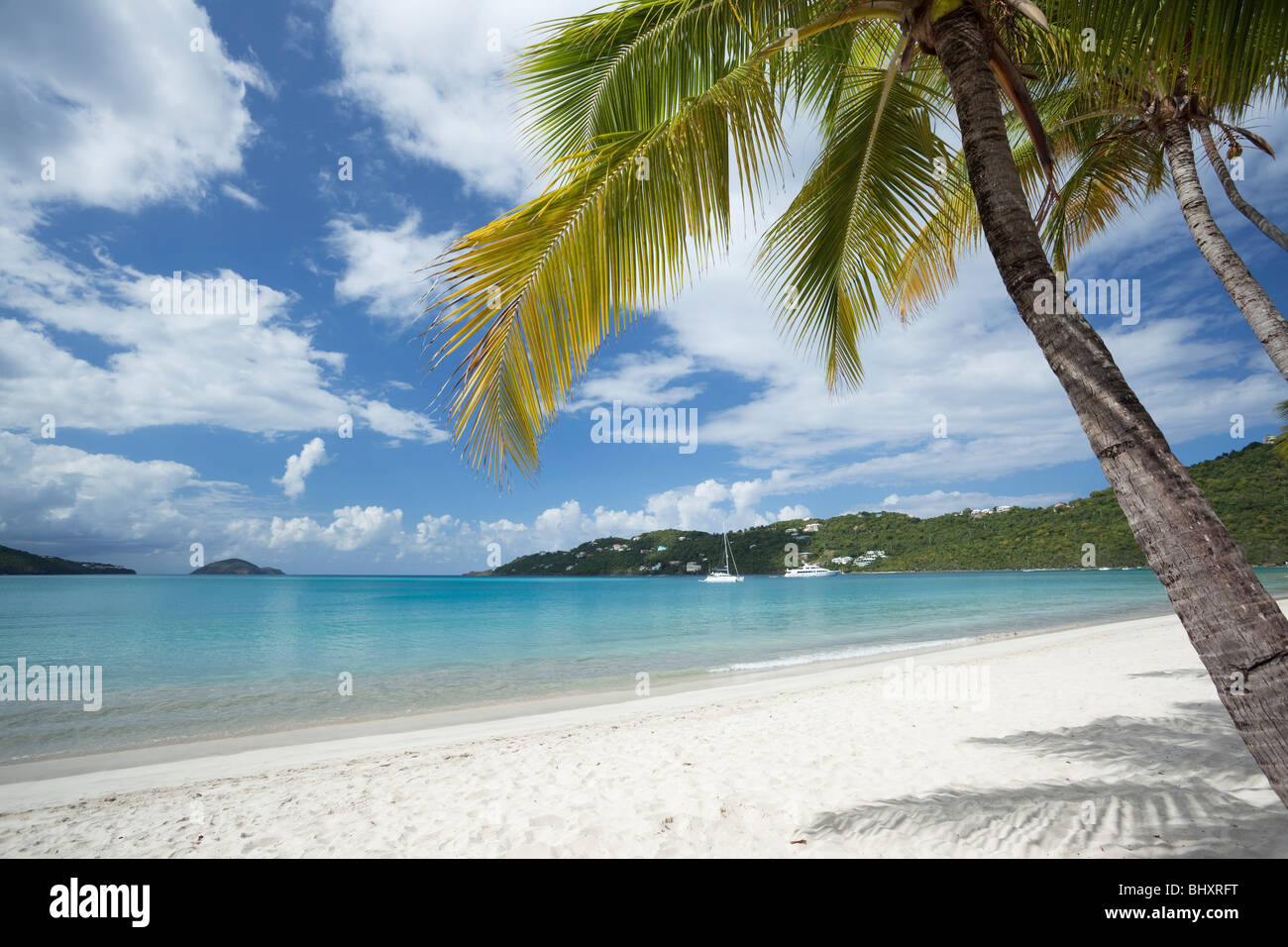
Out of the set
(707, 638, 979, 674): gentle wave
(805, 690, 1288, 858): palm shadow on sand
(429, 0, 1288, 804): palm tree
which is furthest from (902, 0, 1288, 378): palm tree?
(707, 638, 979, 674): gentle wave

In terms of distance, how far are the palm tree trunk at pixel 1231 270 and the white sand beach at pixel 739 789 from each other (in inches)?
133

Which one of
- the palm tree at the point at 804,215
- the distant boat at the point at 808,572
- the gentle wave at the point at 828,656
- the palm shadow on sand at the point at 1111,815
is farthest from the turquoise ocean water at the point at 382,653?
the distant boat at the point at 808,572

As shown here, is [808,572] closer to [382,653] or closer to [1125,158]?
[382,653]

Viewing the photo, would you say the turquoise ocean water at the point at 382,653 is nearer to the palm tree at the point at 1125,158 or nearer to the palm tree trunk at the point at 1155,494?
the palm tree at the point at 1125,158

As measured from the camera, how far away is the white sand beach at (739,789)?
378 cm

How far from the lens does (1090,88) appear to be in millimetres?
5461

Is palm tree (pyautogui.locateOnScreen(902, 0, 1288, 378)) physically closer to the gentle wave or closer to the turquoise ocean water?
the turquoise ocean water

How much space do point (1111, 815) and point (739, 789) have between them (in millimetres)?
2413

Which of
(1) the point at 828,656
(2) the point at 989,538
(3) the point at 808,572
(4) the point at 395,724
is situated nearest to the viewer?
(4) the point at 395,724

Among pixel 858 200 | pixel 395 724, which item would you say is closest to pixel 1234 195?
pixel 858 200

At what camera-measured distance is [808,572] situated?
351ft
